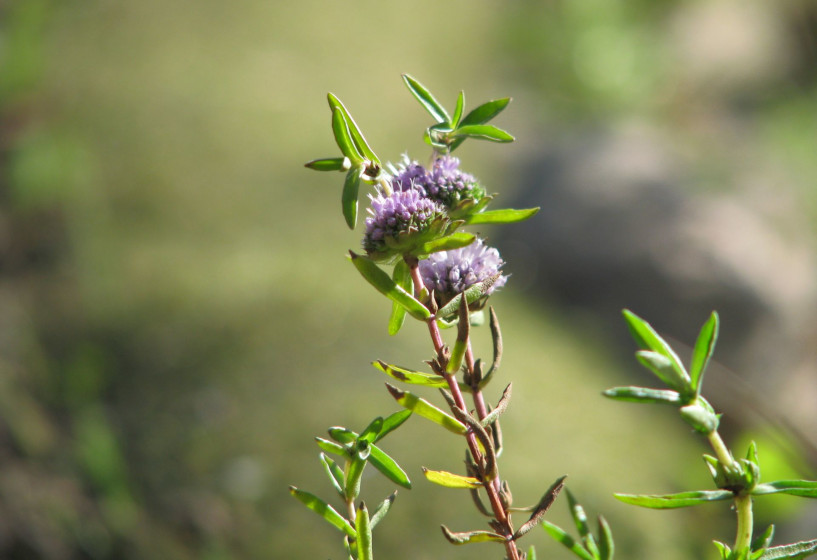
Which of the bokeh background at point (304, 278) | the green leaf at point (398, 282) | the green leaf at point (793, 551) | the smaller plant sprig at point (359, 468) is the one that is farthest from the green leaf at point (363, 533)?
the bokeh background at point (304, 278)

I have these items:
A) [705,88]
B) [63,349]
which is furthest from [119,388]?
[705,88]

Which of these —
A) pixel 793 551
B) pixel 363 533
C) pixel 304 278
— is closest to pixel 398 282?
pixel 363 533

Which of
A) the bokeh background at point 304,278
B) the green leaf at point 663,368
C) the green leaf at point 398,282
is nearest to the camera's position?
the green leaf at point 663,368

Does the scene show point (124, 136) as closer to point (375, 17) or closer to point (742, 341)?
point (375, 17)

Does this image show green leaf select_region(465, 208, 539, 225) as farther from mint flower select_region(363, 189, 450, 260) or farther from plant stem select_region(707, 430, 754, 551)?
plant stem select_region(707, 430, 754, 551)

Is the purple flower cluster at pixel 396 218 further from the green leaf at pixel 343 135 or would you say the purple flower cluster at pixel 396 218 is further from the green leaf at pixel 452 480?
the green leaf at pixel 452 480

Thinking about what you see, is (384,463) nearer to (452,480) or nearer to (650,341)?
(452,480)
